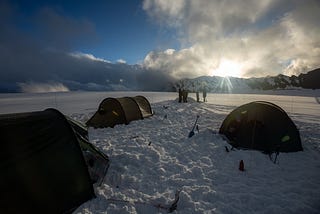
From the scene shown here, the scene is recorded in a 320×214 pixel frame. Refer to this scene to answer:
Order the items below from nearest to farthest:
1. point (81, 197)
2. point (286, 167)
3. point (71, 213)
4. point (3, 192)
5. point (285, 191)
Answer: point (3, 192) → point (71, 213) → point (81, 197) → point (285, 191) → point (286, 167)

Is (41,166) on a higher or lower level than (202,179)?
higher

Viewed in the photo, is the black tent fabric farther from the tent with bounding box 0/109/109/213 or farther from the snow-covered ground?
the tent with bounding box 0/109/109/213

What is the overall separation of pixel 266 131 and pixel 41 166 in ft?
27.3

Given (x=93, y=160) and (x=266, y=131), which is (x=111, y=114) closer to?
(x=93, y=160)

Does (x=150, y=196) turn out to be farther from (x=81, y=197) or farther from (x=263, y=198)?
(x=263, y=198)

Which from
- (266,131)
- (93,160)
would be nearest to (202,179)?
(93,160)

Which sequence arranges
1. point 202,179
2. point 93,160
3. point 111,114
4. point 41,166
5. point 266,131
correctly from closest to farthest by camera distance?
point 41,166
point 93,160
point 202,179
point 266,131
point 111,114

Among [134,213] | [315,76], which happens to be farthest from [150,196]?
[315,76]

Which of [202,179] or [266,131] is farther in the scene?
[266,131]

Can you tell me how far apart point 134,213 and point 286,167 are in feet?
18.7

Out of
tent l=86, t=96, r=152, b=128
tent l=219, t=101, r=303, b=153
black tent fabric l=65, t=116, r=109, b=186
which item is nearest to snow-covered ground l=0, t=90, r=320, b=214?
black tent fabric l=65, t=116, r=109, b=186

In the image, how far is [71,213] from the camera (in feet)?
14.8

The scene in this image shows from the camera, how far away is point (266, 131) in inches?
343

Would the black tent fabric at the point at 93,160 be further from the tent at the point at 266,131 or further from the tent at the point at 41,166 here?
the tent at the point at 266,131
